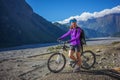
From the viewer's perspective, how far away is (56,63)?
11.4 meters

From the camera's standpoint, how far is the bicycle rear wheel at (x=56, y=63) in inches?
445

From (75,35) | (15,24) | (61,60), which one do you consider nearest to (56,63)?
(61,60)

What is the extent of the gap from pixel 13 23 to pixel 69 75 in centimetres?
13700

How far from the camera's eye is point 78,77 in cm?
978

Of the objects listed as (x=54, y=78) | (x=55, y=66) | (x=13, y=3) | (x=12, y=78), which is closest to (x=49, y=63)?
(x=55, y=66)

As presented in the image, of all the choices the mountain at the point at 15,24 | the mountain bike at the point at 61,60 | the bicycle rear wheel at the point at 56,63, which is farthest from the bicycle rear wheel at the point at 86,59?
the mountain at the point at 15,24

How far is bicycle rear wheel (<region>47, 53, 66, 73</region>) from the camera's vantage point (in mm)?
11305

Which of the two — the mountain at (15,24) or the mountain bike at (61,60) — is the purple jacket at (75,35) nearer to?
the mountain bike at (61,60)

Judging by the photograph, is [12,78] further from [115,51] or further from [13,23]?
[13,23]

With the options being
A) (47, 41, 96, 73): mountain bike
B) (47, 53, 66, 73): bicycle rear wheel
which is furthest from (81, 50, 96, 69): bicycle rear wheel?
(47, 53, 66, 73): bicycle rear wheel

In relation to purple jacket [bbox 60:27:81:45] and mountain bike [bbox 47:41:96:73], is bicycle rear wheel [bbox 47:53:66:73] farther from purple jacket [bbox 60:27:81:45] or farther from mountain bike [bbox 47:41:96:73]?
purple jacket [bbox 60:27:81:45]

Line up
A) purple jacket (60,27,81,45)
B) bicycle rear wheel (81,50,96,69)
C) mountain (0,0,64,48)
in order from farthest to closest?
mountain (0,0,64,48) → bicycle rear wheel (81,50,96,69) → purple jacket (60,27,81,45)

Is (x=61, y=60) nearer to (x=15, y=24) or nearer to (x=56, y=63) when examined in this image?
(x=56, y=63)

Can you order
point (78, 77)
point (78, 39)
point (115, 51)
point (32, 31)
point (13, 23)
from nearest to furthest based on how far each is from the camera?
point (78, 77), point (78, 39), point (115, 51), point (13, 23), point (32, 31)
